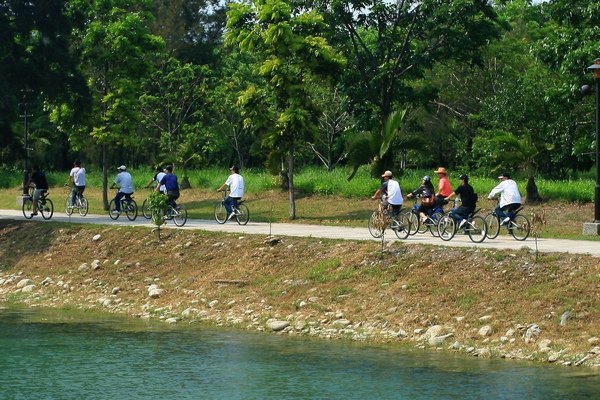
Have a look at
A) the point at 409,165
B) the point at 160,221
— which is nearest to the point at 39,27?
the point at 160,221

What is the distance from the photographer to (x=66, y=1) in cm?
3872

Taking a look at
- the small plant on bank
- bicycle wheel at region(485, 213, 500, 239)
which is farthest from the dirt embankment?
bicycle wheel at region(485, 213, 500, 239)

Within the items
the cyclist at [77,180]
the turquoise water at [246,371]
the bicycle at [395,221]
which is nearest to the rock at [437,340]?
the turquoise water at [246,371]

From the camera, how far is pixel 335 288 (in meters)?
24.3

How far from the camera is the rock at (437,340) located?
67.3 ft

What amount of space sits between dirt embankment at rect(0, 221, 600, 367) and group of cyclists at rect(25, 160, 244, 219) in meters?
1.80

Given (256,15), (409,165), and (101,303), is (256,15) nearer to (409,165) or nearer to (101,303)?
(101,303)

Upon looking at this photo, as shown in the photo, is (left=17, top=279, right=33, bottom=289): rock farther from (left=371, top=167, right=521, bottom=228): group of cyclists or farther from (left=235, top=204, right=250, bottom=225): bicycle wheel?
(left=371, top=167, right=521, bottom=228): group of cyclists

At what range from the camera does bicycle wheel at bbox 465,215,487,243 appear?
2626 cm

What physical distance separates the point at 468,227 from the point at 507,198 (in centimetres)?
111

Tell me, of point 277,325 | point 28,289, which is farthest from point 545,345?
point 28,289

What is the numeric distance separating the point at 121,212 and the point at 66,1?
7.54 meters

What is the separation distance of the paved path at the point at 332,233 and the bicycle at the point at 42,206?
27cm

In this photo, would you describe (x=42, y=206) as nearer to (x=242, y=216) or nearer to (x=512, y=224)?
(x=242, y=216)
